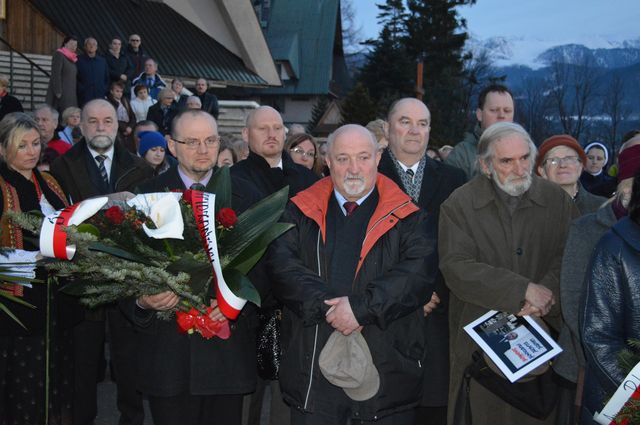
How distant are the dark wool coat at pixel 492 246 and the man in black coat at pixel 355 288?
351 mm

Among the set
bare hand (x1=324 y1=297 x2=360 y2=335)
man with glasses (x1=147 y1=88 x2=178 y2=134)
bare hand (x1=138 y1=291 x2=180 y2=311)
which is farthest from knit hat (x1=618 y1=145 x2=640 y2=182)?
man with glasses (x1=147 y1=88 x2=178 y2=134)

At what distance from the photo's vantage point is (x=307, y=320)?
3.85 metres

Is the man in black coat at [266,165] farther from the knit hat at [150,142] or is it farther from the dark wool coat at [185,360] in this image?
the knit hat at [150,142]

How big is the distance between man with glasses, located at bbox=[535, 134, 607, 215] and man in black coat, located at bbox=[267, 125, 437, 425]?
1.50 metres

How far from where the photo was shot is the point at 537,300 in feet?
13.8

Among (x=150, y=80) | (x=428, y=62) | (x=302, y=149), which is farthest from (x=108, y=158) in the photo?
(x=428, y=62)

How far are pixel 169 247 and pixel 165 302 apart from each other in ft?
1.08

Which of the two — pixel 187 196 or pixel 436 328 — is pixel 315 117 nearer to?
pixel 436 328

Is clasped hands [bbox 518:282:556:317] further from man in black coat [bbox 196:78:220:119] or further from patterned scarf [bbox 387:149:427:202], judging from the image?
man in black coat [bbox 196:78:220:119]

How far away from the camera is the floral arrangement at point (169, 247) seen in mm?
3529

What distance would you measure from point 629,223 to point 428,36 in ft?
160

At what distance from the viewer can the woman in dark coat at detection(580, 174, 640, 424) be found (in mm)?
3186

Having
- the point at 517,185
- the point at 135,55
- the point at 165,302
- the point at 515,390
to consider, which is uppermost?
the point at 135,55

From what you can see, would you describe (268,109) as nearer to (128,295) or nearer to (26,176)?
(26,176)
